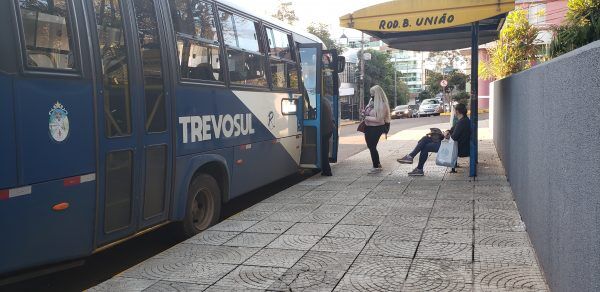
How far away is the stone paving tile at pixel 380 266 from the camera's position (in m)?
4.48

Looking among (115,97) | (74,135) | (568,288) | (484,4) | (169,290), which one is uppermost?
(484,4)

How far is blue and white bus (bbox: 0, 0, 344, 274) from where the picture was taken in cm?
368

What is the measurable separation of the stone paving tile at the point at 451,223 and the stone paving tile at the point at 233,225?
2170 mm

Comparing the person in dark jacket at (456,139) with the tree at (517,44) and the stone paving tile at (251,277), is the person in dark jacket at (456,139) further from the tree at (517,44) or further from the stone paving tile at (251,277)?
the tree at (517,44)

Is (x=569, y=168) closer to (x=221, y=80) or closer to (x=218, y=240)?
(x=218, y=240)

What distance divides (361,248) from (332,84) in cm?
634

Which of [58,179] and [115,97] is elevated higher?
[115,97]

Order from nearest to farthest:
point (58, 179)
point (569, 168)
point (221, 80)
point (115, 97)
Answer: point (569, 168)
point (58, 179)
point (115, 97)
point (221, 80)

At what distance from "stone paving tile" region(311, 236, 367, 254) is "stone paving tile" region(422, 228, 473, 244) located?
2.33 ft

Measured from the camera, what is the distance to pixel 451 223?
20.0 ft

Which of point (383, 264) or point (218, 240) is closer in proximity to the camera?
point (383, 264)

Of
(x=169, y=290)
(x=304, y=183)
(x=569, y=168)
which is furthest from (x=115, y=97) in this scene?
(x=304, y=183)

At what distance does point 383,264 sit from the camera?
4.72 meters

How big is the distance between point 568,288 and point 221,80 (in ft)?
15.1
